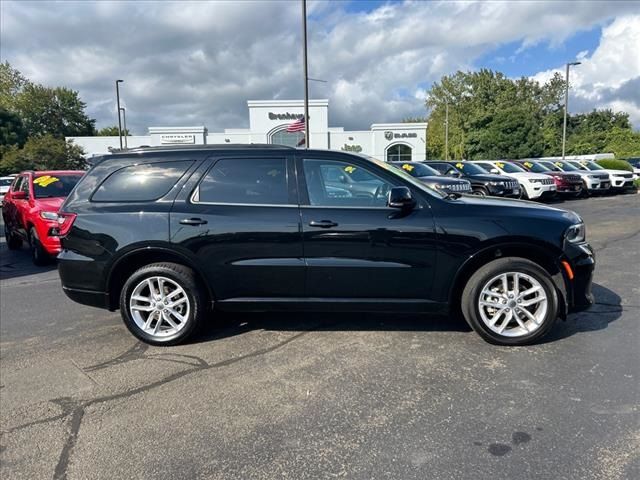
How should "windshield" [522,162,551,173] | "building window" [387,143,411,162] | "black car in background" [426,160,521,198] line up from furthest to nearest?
"building window" [387,143,411,162]
"windshield" [522,162,551,173]
"black car in background" [426,160,521,198]

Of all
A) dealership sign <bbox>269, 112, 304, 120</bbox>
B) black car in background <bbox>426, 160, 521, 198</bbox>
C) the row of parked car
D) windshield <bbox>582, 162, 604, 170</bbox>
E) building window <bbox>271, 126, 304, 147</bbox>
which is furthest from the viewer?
building window <bbox>271, 126, 304, 147</bbox>

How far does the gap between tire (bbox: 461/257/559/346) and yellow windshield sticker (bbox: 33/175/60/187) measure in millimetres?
8446

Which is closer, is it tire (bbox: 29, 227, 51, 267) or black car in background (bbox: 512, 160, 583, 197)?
tire (bbox: 29, 227, 51, 267)

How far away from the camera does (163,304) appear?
13.8ft

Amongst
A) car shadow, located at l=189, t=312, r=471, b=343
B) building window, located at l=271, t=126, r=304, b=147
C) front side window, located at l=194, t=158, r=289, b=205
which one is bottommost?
car shadow, located at l=189, t=312, r=471, b=343

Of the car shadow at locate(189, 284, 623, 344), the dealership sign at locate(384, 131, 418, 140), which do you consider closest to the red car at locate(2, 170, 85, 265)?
the car shadow at locate(189, 284, 623, 344)

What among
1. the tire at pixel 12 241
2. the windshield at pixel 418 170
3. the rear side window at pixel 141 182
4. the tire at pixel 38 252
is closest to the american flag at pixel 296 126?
the windshield at pixel 418 170

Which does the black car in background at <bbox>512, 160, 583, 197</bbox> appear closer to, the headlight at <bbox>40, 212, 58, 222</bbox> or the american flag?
the headlight at <bbox>40, 212, 58, 222</bbox>

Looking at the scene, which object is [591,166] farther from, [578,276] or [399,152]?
[399,152]

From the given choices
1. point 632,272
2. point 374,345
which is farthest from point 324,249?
point 632,272

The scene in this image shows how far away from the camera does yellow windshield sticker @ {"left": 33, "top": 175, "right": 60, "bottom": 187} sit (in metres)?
8.93

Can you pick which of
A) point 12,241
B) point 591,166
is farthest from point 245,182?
point 591,166

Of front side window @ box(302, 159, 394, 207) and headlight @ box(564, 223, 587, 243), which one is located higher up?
front side window @ box(302, 159, 394, 207)

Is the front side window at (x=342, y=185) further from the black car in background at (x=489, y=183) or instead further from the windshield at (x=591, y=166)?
the windshield at (x=591, y=166)
